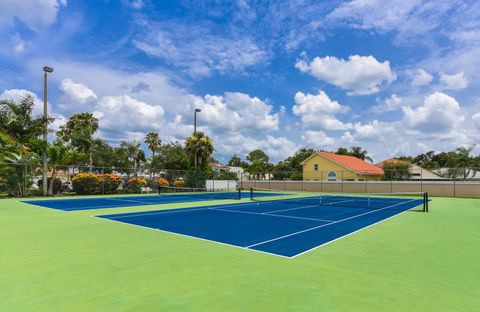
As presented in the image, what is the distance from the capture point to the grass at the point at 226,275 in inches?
165

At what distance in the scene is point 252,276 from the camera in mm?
5301

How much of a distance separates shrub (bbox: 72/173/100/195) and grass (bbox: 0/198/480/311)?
1942cm

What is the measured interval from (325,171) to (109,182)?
1129 inches

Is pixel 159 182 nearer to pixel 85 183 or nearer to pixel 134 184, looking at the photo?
pixel 134 184

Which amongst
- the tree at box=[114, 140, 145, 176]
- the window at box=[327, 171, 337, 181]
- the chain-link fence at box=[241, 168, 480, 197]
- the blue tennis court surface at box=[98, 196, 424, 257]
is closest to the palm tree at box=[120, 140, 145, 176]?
the tree at box=[114, 140, 145, 176]

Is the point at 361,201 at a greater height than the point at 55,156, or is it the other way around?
the point at 55,156

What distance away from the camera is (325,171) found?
4522cm

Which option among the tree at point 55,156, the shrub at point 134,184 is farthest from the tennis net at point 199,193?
the tree at point 55,156

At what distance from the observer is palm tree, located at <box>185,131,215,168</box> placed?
34.7 m

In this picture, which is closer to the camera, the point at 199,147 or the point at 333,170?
the point at 199,147

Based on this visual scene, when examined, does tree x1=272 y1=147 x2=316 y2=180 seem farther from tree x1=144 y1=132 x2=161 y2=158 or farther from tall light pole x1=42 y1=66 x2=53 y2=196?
tall light pole x1=42 y1=66 x2=53 y2=196

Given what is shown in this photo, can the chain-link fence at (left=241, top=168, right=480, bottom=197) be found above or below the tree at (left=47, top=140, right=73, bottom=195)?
below

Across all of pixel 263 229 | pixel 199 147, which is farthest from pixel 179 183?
pixel 263 229

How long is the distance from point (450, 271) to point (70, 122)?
4796cm
